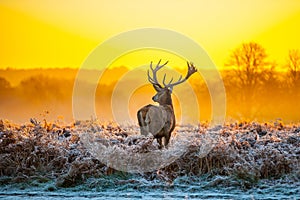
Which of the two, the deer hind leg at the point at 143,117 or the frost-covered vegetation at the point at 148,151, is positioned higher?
the deer hind leg at the point at 143,117

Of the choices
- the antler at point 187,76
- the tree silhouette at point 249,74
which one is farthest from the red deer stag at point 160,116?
the tree silhouette at point 249,74

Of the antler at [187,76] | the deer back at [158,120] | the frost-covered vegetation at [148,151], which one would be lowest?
the frost-covered vegetation at [148,151]

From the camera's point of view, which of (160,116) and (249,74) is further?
(249,74)

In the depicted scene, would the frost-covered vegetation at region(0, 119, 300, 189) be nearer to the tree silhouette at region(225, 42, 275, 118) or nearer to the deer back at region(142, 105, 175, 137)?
the deer back at region(142, 105, 175, 137)

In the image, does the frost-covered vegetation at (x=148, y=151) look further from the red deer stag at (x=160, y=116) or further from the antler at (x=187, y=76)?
the antler at (x=187, y=76)

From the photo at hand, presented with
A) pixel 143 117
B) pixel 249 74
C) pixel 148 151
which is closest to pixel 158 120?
pixel 143 117

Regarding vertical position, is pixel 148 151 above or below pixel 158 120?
below

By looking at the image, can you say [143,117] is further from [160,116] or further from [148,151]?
[148,151]

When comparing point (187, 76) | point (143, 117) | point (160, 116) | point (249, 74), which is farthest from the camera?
point (249, 74)

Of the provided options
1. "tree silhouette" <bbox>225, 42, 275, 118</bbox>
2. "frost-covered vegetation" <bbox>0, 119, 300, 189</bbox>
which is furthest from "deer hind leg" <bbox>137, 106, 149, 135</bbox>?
"tree silhouette" <bbox>225, 42, 275, 118</bbox>

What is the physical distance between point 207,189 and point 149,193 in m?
1.29

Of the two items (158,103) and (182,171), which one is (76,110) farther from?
(182,171)

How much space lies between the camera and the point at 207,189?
36.0 ft

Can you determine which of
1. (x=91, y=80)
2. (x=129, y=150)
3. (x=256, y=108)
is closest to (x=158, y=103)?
(x=129, y=150)
